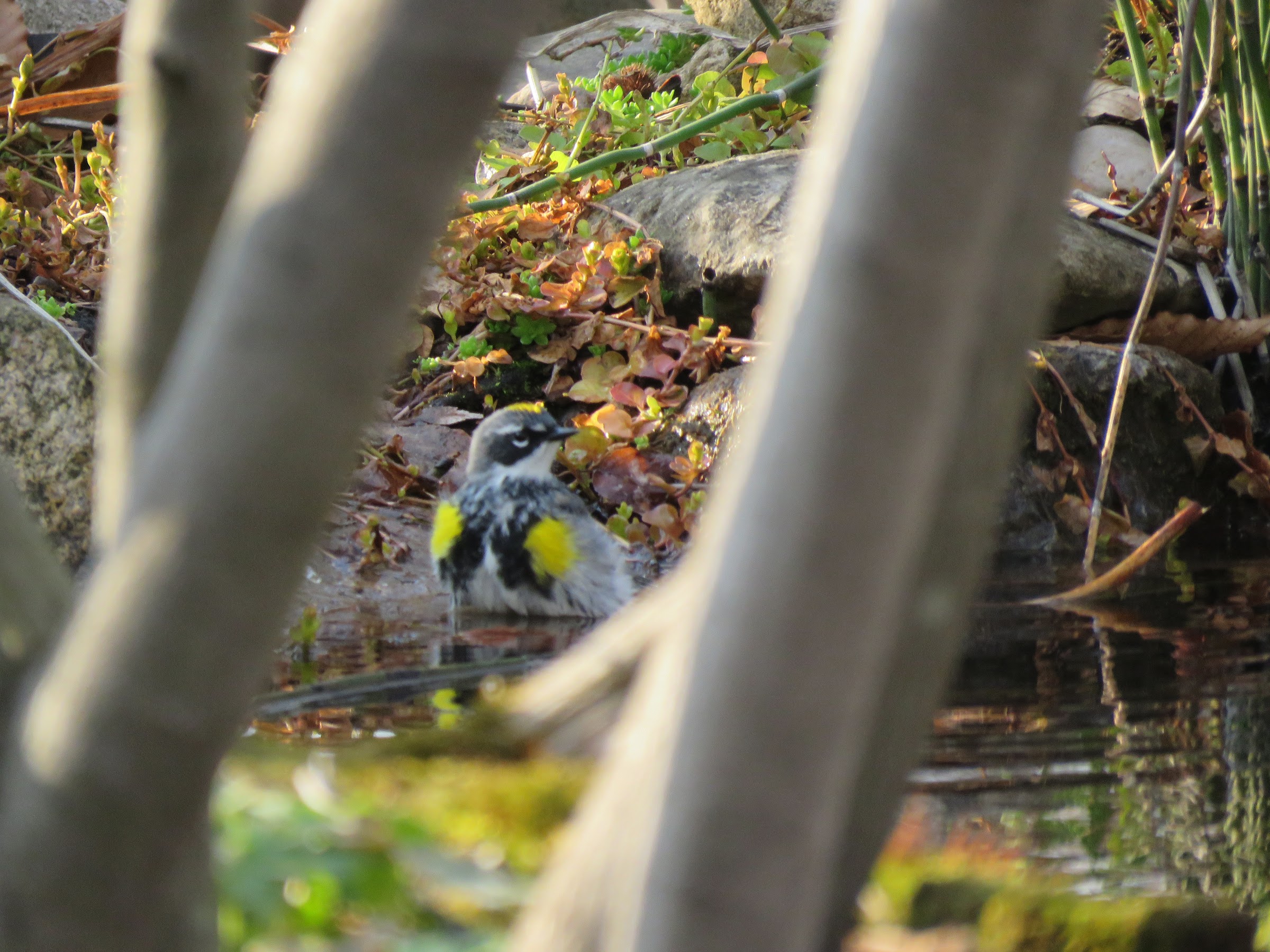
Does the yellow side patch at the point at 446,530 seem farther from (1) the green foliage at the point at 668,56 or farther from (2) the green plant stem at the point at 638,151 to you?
(1) the green foliage at the point at 668,56

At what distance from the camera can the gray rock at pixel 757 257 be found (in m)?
6.96

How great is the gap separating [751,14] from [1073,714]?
964 cm

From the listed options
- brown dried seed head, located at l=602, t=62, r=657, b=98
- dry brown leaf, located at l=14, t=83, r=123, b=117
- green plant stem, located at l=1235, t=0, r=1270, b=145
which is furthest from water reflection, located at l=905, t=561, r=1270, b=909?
brown dried seed head, located at l=602, t=62, r=657, b=98

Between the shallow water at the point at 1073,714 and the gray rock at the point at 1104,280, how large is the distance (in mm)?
2170

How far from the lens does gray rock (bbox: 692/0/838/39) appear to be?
11492 millimetres

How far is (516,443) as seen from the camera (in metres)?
5.14

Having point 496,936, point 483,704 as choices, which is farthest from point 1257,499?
point 496,936

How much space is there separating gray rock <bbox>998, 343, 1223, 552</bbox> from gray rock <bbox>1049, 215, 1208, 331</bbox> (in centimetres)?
46

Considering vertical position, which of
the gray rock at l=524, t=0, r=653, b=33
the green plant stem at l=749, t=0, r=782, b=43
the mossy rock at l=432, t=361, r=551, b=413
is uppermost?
the green plant stem at l=749, t=0, r=782, b=43

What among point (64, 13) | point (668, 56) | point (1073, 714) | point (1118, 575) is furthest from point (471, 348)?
point (64, 13)

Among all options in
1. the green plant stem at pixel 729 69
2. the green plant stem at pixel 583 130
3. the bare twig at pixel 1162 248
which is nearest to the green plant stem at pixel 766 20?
the green plant stem at pixel 729 69

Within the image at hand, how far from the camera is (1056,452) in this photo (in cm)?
626

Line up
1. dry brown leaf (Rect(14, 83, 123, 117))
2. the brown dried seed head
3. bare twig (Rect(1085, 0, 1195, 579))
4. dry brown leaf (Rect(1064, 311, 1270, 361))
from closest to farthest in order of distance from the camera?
bare twig (Rect(1085, 0, 1195, 579)) → dry brown leaf (Rect(1064, 311, 1270, 361)) → dry brown leaf (Rect(14, 83, 123, 117)) → the brown dried seed head

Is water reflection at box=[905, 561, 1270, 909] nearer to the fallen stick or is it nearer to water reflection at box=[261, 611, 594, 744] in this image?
the fallen stick
